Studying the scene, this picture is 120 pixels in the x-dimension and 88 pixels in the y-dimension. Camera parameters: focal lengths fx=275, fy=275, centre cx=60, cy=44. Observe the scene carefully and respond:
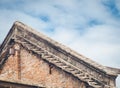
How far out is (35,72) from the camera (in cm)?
1431

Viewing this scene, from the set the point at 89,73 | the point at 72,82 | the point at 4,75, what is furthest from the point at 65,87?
the point at 4,75

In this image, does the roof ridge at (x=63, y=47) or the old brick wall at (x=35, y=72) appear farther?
the roof ridge at (x=63, y=47)

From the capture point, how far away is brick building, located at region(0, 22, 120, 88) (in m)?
13.4

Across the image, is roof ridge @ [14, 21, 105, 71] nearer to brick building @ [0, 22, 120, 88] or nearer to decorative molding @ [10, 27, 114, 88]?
brick building @ [0, 22, 120, 88]

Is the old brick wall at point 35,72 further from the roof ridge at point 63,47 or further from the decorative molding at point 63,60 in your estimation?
the roof ridge at point 63,47

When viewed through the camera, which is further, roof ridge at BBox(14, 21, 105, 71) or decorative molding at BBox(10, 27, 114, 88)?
roof ridge at BBox(14, 21, 105, 71)

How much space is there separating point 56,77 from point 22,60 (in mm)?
2350

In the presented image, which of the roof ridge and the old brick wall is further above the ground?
the roof ridge

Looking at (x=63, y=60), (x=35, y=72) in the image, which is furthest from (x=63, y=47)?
(x=35, y=72)

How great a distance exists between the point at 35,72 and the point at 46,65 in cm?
72

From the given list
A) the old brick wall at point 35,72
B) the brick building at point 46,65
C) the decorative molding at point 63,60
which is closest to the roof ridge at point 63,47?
the brick building at point 46,65

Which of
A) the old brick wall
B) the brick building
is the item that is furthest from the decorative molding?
the old brick wall

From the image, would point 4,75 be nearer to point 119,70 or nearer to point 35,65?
point 35,65

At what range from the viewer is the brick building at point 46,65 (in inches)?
526
